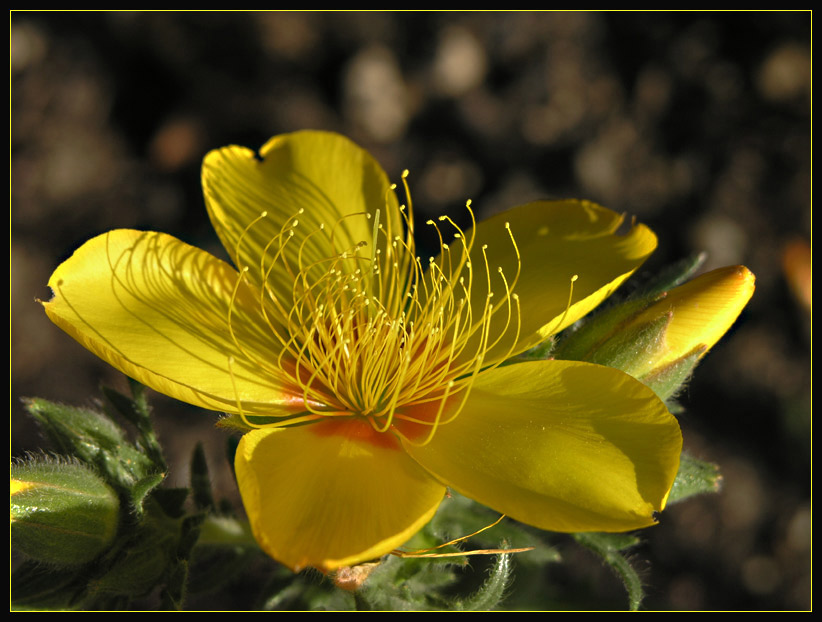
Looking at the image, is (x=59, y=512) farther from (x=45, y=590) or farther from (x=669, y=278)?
(x=669, y=278)

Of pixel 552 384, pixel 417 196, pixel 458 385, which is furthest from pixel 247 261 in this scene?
pixel 417 196

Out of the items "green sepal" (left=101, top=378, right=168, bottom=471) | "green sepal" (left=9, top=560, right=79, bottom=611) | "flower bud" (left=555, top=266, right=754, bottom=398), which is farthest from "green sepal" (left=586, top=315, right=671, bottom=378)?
"green sepal" (left=9, top=560, right=79, bottom=611)

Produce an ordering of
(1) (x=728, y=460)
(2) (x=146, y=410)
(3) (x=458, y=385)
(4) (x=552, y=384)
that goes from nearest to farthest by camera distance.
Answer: (4) (x=552, y=384), (3) (x=458, y=385), (2) (x=146, y=410), (1) (x=728, y=460)

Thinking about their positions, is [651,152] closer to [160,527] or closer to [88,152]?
[88,152]

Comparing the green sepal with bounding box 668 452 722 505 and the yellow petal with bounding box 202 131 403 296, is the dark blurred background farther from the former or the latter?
the green sepal with bounding box 668 452 722 505

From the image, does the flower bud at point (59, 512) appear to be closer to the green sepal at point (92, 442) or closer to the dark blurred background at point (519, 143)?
the green sepal at point (92, 442)

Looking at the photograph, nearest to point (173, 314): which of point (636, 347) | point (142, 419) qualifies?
point (142, 419)
